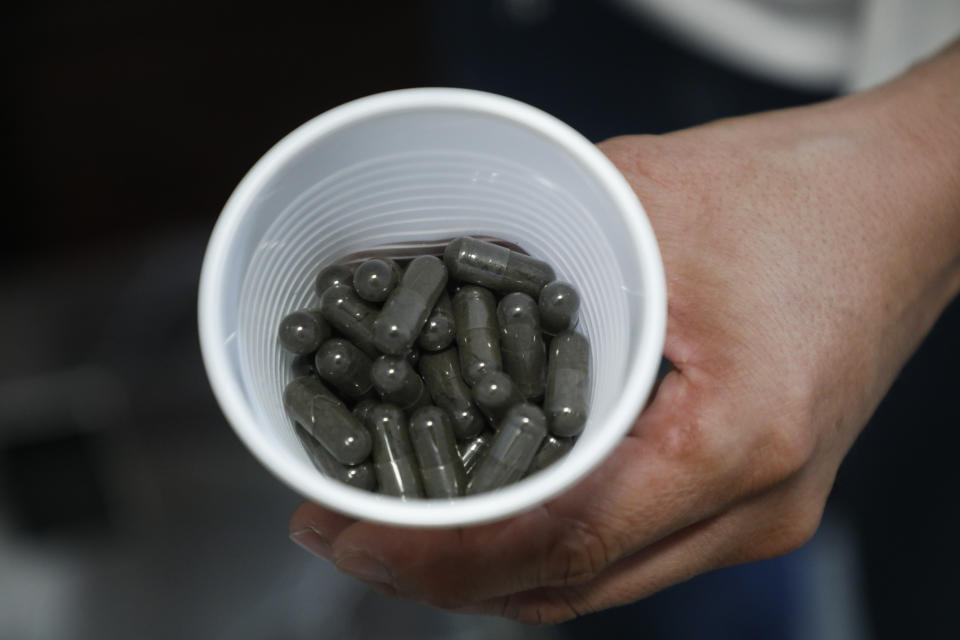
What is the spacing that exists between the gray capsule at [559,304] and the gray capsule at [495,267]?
2cm

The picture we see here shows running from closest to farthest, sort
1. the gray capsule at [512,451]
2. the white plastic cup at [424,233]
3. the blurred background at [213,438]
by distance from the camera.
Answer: the white plastic cup at [424,233] → the gray capsule at [512,451] → the blurred background at [213,438]

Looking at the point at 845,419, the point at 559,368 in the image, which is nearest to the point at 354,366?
the point at 559,368

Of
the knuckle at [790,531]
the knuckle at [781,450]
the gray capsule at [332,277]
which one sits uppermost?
the gray capsule at [332,277]

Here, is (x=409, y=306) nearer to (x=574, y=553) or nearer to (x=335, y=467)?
(x=335, y=467)

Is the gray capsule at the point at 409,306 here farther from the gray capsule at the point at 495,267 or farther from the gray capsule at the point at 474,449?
the gray capsule at the point at 474,449

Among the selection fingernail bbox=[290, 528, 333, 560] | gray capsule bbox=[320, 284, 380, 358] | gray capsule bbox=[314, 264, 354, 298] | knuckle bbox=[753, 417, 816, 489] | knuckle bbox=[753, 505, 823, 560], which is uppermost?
gray capsule bbox=[314, 264, 354, 298]

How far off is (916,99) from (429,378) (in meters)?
0.83

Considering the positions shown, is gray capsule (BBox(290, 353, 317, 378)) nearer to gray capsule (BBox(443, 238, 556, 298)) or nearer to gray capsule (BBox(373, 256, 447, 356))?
gray capsule (BBox(373, 256, 447, 356))

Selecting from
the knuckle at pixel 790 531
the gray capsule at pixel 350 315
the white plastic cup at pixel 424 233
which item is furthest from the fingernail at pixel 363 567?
the knuckle at pixel 790 531

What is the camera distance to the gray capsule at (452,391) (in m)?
0.90

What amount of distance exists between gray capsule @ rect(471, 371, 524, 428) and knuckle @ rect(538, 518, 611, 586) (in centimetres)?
14

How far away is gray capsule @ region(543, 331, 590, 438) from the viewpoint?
816 millimetres

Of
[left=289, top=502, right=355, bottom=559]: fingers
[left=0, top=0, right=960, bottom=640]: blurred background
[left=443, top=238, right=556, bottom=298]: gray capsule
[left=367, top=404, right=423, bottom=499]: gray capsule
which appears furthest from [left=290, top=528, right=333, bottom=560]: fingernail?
[left=0, top=0, right=960, bottom=640]: blurred background

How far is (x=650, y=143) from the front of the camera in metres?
0.97
